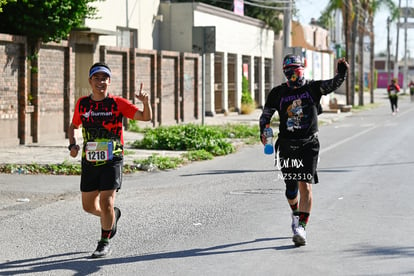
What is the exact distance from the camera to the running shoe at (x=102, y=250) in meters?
7.84

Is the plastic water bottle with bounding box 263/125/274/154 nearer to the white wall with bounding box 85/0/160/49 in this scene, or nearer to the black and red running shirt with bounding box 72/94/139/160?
the black and red running shirt with bounding box 72/94/139/160

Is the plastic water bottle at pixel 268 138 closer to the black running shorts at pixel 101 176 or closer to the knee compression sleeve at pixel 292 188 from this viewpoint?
the knee compression sleeve at pixel 292 188

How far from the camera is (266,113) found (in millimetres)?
8797

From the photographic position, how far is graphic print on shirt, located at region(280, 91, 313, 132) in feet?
27.8

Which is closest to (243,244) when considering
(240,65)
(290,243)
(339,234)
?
(290,243)

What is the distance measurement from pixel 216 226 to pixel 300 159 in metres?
1.51

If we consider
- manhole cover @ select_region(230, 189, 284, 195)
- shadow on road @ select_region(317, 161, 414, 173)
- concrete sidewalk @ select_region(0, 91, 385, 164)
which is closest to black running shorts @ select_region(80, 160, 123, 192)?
manhole cover @ select_region(230, 189, 284, 195)

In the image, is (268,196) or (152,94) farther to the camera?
(152,94)

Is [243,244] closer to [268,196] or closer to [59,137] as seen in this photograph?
[268,196]

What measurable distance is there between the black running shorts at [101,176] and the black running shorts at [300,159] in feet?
5.58

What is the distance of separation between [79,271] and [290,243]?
2.23 meters

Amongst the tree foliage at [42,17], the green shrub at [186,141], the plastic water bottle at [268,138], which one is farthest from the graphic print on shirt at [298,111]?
the tree foliage at [42,17]

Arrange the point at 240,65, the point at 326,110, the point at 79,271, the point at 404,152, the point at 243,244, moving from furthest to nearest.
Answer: the point at 326,110 → the point at 240,65 → the point at 404,152 → the point at 243,244 → the point at 79,271

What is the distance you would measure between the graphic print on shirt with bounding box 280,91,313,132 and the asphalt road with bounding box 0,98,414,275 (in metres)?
Result: 1.16
